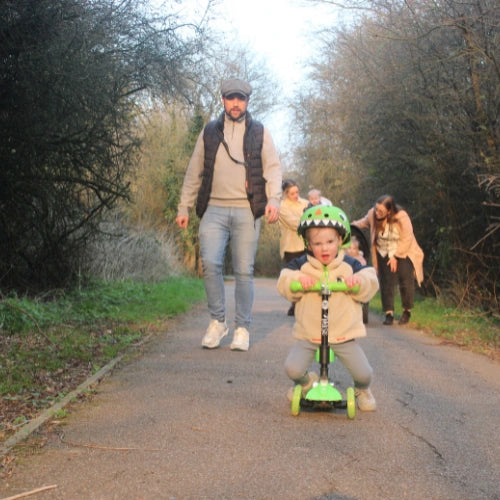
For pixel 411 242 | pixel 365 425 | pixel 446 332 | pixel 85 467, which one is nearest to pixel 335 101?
pixel 411 242

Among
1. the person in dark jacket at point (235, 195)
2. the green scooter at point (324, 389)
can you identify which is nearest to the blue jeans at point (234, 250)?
the person in dark jacket at point (235, 195)

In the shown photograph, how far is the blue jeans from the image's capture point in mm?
7672

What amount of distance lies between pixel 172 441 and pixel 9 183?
7.01 meters

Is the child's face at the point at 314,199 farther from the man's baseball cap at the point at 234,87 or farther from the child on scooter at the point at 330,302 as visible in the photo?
the child on scooter at the point at 330,302

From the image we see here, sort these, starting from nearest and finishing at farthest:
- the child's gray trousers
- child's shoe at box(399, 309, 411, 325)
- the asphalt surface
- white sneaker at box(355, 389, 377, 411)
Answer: the asphalt surface → the child's gray trousers → white sneaker at box(355, 389, 377, 411) → child's shoe at box(399, 309, 411, 325)

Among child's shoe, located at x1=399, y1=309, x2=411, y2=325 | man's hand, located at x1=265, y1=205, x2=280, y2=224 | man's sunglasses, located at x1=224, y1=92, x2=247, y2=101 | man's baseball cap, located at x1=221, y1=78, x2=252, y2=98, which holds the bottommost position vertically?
child's shoe, located at x1=399, y1=309, x2=411, y2=325

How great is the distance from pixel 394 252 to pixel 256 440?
7204 millimetres

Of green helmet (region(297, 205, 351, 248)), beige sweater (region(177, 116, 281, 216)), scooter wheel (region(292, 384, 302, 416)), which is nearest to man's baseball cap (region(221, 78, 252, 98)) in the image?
beige sweater (region(177, 116, 281, 216))

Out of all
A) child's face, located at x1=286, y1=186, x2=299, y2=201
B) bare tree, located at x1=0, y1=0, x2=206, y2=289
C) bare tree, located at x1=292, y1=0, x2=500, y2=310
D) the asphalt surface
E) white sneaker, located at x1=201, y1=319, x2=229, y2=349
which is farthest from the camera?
child's face, located at x1=286, y1=186, x2=299, y2=201

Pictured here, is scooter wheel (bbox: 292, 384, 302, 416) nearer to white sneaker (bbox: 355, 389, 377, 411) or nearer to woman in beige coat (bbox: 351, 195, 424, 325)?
white sneaker (bbox: 355, 389, 377, 411)

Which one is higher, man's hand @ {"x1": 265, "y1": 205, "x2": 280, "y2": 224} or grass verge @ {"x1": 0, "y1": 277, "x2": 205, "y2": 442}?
man's hand @ {"x1": 265, "y1": 205, "x2": 280, "y2": 224}

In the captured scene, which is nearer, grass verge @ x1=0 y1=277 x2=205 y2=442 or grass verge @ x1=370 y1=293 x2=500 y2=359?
grass verge @ x1=0 y1=277 x2=205 y2=442

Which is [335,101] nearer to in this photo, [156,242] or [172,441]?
[156,242]

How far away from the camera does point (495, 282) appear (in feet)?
37.8
